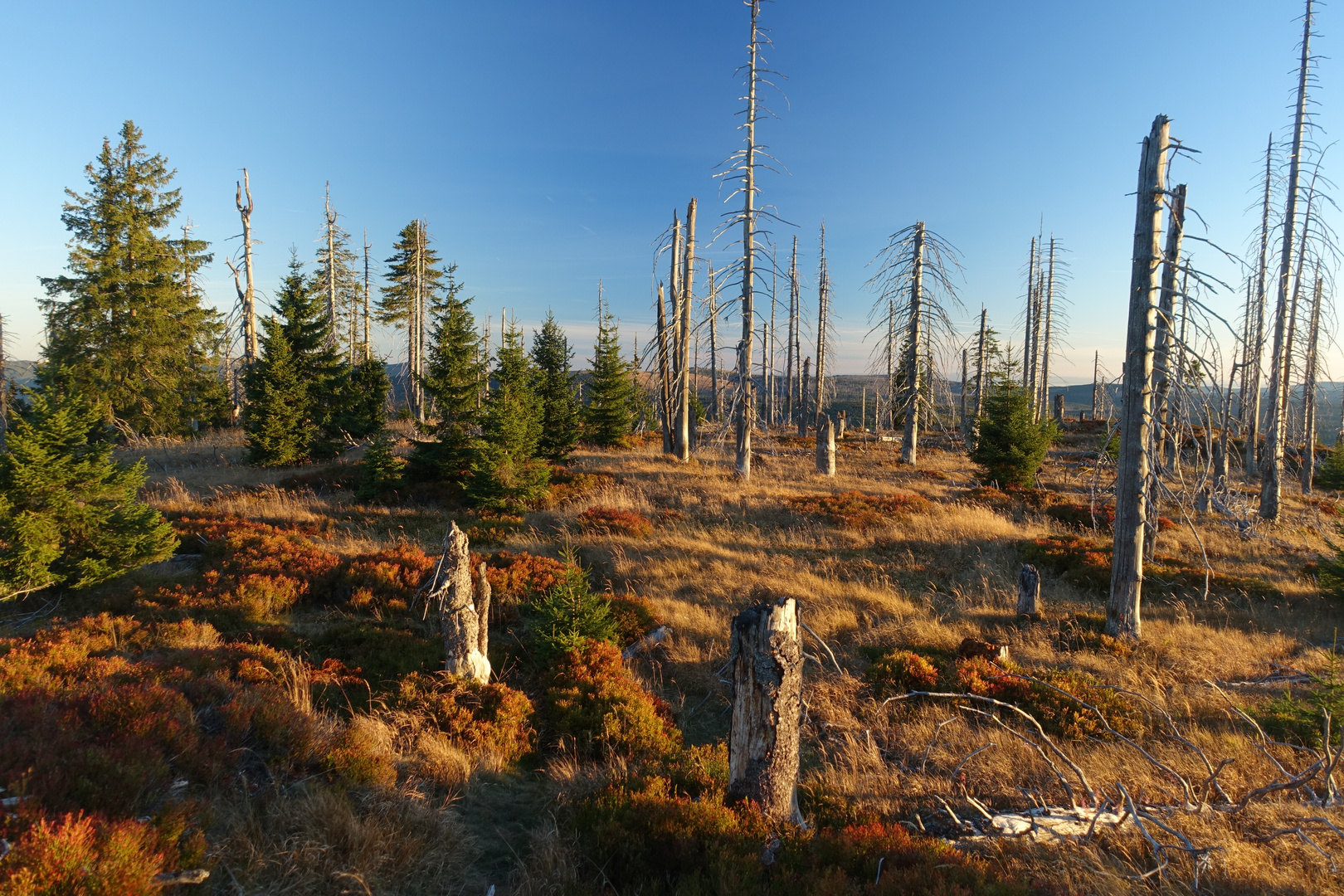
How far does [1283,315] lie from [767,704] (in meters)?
20.4

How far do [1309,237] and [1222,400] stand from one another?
15.4 m

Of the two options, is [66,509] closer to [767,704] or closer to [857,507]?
[767,704]

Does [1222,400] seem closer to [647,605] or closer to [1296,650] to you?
[1296,650]

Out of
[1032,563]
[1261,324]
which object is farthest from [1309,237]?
[1032,563]

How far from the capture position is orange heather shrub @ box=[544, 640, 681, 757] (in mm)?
5008

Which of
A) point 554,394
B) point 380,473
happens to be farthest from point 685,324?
point 380,473

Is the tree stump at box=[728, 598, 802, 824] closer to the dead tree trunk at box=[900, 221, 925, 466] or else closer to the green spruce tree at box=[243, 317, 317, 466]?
the dead tree trunk at box=[900, 221, 925, 466]

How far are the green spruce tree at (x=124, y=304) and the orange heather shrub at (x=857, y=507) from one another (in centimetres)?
2423

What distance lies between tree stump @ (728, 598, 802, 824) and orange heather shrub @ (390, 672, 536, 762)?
2.42 metres

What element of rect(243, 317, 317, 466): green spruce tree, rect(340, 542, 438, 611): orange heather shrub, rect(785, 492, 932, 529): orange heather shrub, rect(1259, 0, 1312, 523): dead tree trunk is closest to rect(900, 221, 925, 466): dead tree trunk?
rect(785, 492, 932, 529): orange heather shrub

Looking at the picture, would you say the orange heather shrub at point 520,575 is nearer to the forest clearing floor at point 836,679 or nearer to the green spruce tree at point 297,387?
the forest clearing floor at point 836,679

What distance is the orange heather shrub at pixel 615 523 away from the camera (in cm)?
1137

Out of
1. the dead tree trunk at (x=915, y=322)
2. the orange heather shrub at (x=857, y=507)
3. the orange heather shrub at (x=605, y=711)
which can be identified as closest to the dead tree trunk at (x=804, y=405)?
the dead tree trunk at (x=915, y=322)

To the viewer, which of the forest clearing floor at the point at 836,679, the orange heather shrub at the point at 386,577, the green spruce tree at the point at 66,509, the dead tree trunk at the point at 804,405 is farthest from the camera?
the dead tree trunk at the point at 804,405
